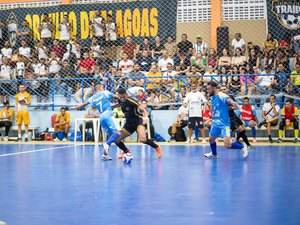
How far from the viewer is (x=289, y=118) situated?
18000mm

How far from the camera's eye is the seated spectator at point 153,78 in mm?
20062

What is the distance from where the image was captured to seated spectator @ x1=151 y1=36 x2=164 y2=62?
68.9 ft

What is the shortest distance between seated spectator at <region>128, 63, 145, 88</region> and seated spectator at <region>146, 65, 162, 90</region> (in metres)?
0.24

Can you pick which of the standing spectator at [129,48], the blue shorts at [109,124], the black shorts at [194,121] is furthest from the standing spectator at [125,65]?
the blue shorts at [109,124]

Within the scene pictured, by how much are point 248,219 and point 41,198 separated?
2880mm

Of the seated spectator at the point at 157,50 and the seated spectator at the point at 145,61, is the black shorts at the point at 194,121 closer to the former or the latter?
the seated spectator at the point at 145,61

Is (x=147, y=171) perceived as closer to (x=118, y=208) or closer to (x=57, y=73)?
(x=118, y=208)

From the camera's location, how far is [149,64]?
A: 68.7 ft

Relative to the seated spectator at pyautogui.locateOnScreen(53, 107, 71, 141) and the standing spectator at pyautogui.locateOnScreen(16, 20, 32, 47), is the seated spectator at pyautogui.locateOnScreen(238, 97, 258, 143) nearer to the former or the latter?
the seated spectator at pyautogui.locateOnScreen(53, 107, 71, 141)

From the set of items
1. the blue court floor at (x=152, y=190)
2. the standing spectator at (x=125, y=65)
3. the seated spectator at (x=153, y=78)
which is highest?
the standing spectator at (x=125, y=65)

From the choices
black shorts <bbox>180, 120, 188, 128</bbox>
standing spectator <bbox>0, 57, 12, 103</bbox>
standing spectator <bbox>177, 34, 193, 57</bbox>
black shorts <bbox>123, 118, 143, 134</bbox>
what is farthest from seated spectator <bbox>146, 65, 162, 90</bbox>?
black shorts <bbox>123, 118, 143, 134</bbox>

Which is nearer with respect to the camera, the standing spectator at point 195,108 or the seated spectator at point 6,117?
the standing spectator at point 195,108

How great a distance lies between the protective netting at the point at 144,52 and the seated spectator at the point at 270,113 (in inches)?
25.9

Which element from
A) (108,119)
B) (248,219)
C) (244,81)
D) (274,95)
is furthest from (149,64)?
(248,219)
